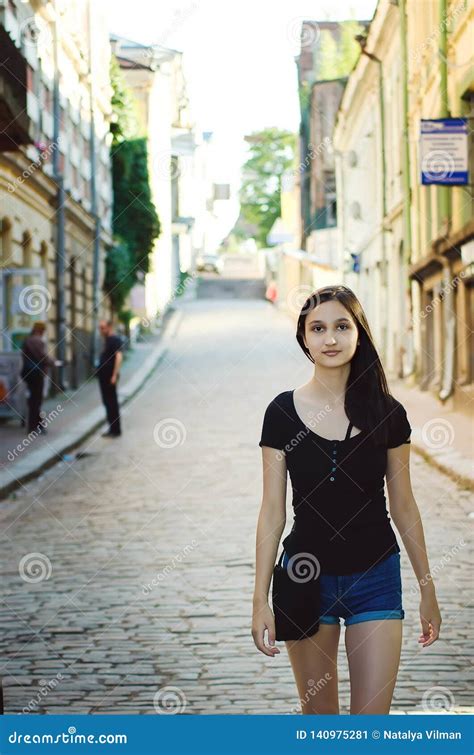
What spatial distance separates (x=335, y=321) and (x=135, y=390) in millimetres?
18473

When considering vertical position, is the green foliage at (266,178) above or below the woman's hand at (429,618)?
above

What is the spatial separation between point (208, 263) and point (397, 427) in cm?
6144

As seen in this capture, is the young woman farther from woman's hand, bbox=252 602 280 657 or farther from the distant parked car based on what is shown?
the distant parked car

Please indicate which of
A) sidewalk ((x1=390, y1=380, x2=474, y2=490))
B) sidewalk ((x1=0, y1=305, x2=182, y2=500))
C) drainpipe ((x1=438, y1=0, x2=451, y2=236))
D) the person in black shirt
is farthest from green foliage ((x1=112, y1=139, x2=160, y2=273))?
drainpipe ((x1=438, y1=0, x2=451, y2=236))

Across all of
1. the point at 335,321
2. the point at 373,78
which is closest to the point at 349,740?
the point at 335,321

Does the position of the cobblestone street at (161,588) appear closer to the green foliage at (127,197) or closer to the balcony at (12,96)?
the green foliage at (127,197)

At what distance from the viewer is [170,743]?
3.20 metres

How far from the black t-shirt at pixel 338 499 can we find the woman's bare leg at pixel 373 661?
0.15 metres

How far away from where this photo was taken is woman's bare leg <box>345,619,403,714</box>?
2893mm

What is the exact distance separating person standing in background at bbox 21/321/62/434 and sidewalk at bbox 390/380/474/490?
473cm

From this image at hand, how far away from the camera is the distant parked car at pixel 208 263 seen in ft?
209

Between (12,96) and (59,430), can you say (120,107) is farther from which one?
(59,430)

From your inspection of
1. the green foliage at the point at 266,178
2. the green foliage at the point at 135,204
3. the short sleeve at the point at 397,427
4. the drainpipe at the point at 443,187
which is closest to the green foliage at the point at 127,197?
the green foliage at the point at 135,204

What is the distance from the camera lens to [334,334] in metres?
3.02
